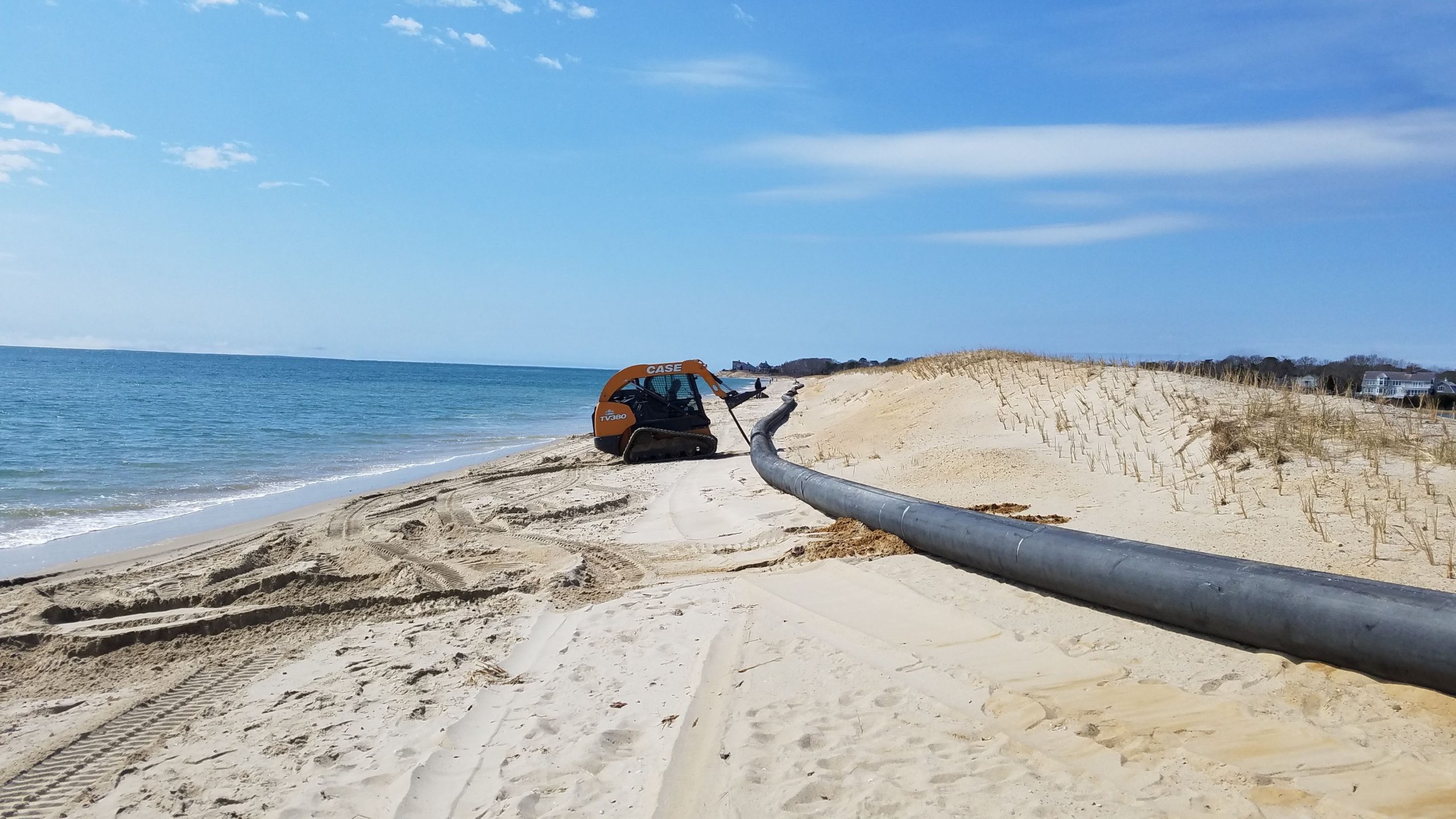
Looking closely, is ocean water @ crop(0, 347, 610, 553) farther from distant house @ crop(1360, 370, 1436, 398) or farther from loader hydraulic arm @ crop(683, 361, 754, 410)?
distant house @ crop(1360, 370, 1436, 398)

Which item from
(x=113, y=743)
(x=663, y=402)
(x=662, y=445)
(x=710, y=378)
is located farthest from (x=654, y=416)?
(x=113, y=743)

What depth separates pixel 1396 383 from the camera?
47.1 feet

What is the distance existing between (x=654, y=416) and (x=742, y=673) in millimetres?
12290

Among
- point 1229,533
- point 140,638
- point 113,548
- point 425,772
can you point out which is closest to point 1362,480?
point 1229,533

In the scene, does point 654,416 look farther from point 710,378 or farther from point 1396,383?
point 1396,383

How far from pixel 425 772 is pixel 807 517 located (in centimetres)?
610

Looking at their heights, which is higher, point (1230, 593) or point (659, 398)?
point (659, 398)

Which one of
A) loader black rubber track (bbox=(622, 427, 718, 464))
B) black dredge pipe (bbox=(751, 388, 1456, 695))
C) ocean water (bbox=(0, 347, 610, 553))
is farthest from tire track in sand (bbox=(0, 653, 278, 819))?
loader black rubber track (bbox=(622, 427, 718, 464))

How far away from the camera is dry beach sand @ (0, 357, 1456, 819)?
3471 mm

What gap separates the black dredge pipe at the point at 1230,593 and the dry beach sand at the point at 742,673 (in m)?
0.14

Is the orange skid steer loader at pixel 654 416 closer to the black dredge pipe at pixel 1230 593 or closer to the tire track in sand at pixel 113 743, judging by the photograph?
the black dredge pipe at pixel 1230 593

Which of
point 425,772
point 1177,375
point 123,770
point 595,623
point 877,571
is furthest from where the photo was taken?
point 1177,375

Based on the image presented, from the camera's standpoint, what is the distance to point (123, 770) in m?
4.17

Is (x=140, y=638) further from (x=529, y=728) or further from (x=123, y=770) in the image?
(x=529, y=728)
